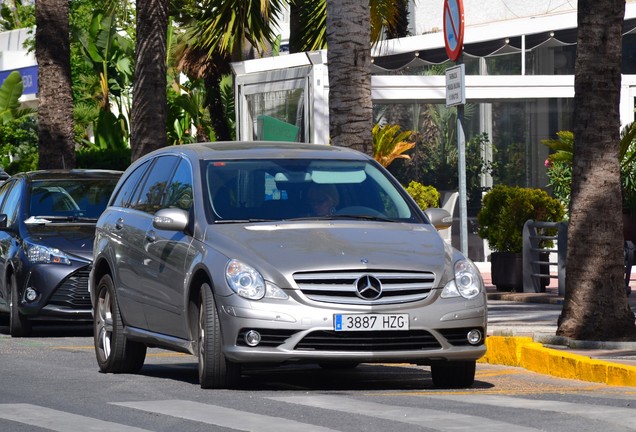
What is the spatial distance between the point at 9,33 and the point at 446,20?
55.3 m

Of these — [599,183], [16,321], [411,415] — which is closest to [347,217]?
[411,415]

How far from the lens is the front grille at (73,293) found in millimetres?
15844

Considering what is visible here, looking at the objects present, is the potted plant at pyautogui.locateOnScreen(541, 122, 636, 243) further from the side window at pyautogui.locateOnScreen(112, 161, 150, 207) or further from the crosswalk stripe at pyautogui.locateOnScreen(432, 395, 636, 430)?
the crosswalk stripe at pyautogui.locateOnScreen(432, 395, 636, 430)

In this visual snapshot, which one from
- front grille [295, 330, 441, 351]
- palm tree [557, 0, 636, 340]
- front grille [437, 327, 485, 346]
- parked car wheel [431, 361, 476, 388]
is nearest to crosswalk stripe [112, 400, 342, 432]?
front grille [295, 330, 441, 351]

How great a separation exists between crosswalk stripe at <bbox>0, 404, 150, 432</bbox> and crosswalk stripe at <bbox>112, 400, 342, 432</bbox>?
0.46 meters

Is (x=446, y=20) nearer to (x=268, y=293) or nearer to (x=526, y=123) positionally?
(x=268, y=293)

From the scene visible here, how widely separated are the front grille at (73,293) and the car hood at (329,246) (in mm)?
5487

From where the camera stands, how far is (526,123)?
27.4m

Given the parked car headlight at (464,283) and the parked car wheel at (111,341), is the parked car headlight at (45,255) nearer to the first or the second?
the parked car wheel at (111,341)

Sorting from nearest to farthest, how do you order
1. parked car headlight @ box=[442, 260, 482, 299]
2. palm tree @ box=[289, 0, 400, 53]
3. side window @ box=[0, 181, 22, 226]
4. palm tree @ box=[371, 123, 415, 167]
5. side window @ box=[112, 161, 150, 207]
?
parked car headlight @ box=[442, 260, 482, 299] < side window @ box=[112, 161, 150, 207] < side window @ box=[0, 181, 22, 226] < palm tree @ box=[371, 123, 415, 167] < palm tree @ box=[289, 0, 400, 53]

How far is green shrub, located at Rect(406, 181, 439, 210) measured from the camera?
2575cm

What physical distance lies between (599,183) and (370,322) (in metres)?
3.69

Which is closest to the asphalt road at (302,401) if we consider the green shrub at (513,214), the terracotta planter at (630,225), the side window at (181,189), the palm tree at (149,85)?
the side window at (181,189)

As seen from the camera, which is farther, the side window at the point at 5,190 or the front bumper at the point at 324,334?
the side window at the point at 5,190
